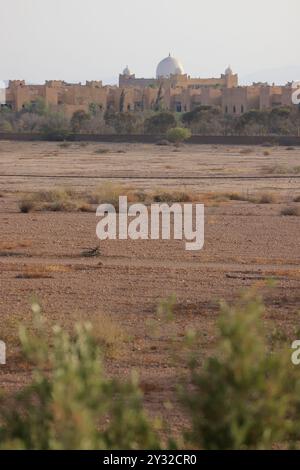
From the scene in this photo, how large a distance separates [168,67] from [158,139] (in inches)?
3722

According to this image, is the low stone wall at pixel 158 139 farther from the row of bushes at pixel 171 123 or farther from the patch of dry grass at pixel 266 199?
the patch of dry grass at pixel 266 199

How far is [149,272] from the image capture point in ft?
61.9

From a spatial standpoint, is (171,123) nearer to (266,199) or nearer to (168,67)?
(266,199)

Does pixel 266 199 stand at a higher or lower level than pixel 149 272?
lower

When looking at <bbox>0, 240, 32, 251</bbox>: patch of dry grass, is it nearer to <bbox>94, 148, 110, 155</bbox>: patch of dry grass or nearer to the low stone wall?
<bbox>94, 148, 110, 155</bbox>: patch of dry grass

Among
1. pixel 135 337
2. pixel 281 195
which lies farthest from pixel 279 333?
pixel 281 195

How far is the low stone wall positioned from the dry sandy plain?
3133 centimetres

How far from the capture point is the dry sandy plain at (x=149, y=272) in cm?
1269

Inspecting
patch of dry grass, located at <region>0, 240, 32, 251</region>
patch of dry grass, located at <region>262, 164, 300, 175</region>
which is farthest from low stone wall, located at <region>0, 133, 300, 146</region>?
patch of dry grass, located at <region>0, 240, 32, 251</region>

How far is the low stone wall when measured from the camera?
7138 cm

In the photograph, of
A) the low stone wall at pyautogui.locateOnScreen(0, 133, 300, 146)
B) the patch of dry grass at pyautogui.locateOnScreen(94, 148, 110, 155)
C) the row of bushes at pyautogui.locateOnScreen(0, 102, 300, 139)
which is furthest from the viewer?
the row of bushes at pyautogui.locateOnScreen(0, 102, 300, 139)

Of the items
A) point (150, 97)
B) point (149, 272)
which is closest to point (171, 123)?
point (150, 97)

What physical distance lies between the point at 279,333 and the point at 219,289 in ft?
16.8

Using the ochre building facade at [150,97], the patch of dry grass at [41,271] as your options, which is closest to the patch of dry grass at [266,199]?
the patch of dry grass at [41,271]
